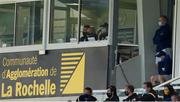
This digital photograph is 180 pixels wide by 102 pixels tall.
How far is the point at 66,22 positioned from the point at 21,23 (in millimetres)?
2008

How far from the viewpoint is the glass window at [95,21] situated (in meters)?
20.4

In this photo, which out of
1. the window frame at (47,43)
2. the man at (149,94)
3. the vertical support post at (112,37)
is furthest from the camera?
the window frame at (47,43)

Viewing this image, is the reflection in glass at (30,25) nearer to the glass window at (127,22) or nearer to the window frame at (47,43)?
the window frame at (47,43)

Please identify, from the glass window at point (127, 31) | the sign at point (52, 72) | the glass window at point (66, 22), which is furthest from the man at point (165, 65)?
the glass window at point (66, 22)

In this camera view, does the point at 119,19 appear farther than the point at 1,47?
No

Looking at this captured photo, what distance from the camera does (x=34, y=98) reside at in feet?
70.4

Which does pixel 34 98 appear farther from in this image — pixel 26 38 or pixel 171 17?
pixel 171 17

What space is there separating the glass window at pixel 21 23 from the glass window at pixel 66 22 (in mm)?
669

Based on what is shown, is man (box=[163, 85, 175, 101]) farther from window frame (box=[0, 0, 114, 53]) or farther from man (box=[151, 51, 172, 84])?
window frame (box=[0, 0, 114, 53])

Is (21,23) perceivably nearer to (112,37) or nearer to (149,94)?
(112,37)

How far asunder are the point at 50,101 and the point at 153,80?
3.58 m

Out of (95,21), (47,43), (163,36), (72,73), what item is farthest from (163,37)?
(47,43)

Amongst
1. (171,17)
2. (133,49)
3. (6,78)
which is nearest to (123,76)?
(133,49)

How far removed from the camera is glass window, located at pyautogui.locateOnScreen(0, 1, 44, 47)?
72.4ft
